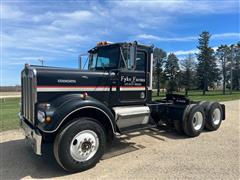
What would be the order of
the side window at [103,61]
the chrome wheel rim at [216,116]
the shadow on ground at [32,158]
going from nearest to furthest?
1. the shadow on ground at [32,158]
2. the side window at [103,61]
3. the chrome wheel rim at [216,116]

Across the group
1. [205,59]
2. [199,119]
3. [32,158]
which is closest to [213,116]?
[199,119]

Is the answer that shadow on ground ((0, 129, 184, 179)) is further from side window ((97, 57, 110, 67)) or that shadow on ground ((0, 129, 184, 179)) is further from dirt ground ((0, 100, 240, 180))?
side window ((97, 57, 110, 67))

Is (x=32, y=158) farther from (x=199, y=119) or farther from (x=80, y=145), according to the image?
(x=199, y=119)

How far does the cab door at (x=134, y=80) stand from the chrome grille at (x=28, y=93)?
6.65 ft

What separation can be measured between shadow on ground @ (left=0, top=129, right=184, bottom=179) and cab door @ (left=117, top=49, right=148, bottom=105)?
3.87 ft

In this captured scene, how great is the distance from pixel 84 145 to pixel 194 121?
405 centimetres

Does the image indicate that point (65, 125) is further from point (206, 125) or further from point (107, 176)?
point (206, 125)

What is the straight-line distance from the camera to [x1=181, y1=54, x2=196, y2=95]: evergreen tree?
2355 inches

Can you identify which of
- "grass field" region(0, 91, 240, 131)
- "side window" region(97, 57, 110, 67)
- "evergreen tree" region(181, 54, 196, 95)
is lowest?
Answer: "grass field" region(0, 91, 240, 131)

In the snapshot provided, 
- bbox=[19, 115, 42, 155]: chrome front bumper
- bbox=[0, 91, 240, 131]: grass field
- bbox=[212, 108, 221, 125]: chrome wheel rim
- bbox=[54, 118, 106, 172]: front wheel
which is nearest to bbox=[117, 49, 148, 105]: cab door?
bbox=[54, 118, 106, 172]: front wheel

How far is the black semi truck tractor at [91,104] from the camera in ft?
15.6

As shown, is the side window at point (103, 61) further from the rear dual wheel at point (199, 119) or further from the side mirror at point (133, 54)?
the rear dual wheel at point (199, 119)

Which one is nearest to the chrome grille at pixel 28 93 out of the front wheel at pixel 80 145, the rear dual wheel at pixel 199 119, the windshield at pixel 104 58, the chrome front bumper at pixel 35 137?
the chrome front bumper at pixel 35 137

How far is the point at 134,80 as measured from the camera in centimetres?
644
